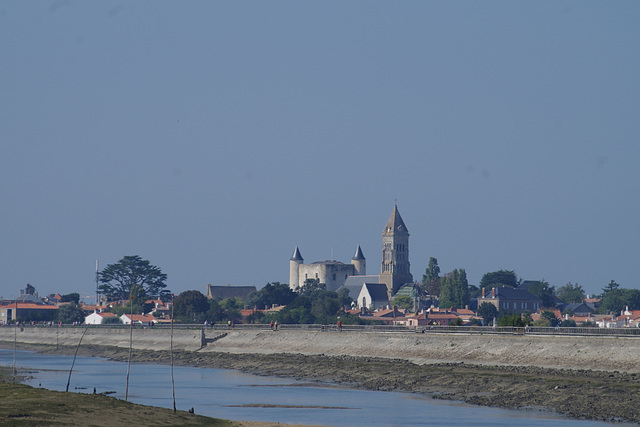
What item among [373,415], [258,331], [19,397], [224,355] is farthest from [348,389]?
[258,331]

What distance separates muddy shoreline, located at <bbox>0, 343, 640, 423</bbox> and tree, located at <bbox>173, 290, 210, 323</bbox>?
89.6 metres

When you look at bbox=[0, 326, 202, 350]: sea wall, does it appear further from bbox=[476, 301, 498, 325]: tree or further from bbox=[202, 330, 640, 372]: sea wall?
bbox=[476, 301, 498, 325]: tree

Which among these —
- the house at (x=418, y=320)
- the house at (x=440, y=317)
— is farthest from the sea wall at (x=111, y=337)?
the house at (x=440, y=317)

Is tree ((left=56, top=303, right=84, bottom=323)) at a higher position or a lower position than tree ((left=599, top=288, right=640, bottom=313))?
lower

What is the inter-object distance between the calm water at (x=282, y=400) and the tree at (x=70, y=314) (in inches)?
4595

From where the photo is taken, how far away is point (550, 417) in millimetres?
40906

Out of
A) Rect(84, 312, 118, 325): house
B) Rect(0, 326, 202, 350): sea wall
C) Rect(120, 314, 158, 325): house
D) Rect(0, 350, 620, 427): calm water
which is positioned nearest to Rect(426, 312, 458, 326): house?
Rect(120, 314, 158, 325): house

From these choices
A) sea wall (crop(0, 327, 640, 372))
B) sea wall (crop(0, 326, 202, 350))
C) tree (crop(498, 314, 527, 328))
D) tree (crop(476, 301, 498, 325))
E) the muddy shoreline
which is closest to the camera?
the muddy shoreline

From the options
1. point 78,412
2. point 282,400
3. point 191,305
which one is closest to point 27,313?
point 191,305

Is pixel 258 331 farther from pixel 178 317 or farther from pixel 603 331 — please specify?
pixel 178 317

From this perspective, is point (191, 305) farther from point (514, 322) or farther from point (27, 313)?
point (514, 322)

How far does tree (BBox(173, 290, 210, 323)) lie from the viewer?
17212 centimetres

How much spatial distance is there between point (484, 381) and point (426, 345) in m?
20.5

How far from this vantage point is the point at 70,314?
189750 mm
